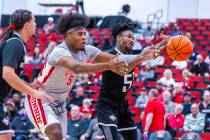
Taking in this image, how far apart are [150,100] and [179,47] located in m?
4.76

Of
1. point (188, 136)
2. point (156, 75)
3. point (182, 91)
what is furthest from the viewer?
point (156, 75)

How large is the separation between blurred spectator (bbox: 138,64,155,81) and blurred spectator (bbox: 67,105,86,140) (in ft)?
15.1

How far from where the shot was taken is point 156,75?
17.2 m

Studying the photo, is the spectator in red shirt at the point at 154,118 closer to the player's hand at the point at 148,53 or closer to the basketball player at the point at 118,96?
the basketball player at the point at 118,96

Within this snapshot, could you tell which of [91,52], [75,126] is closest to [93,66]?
[91,52]

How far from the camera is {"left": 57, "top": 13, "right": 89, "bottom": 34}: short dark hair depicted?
6539 mm

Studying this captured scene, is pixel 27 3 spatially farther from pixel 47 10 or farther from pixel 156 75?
pixel 156 75

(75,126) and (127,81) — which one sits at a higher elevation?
(127,81)

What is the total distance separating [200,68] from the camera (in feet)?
53.5

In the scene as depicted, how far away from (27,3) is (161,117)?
17.3 metres

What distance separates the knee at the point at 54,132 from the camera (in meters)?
6.36

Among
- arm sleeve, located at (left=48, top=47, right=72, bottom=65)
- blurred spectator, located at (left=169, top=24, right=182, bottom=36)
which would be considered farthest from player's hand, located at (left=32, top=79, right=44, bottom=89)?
blurred spectator, located at (left=169, top=24, right=182, bottom=36)

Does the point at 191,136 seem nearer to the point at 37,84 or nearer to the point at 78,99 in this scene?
the point at 78,99

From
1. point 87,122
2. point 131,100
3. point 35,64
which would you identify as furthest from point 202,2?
point 87,122
